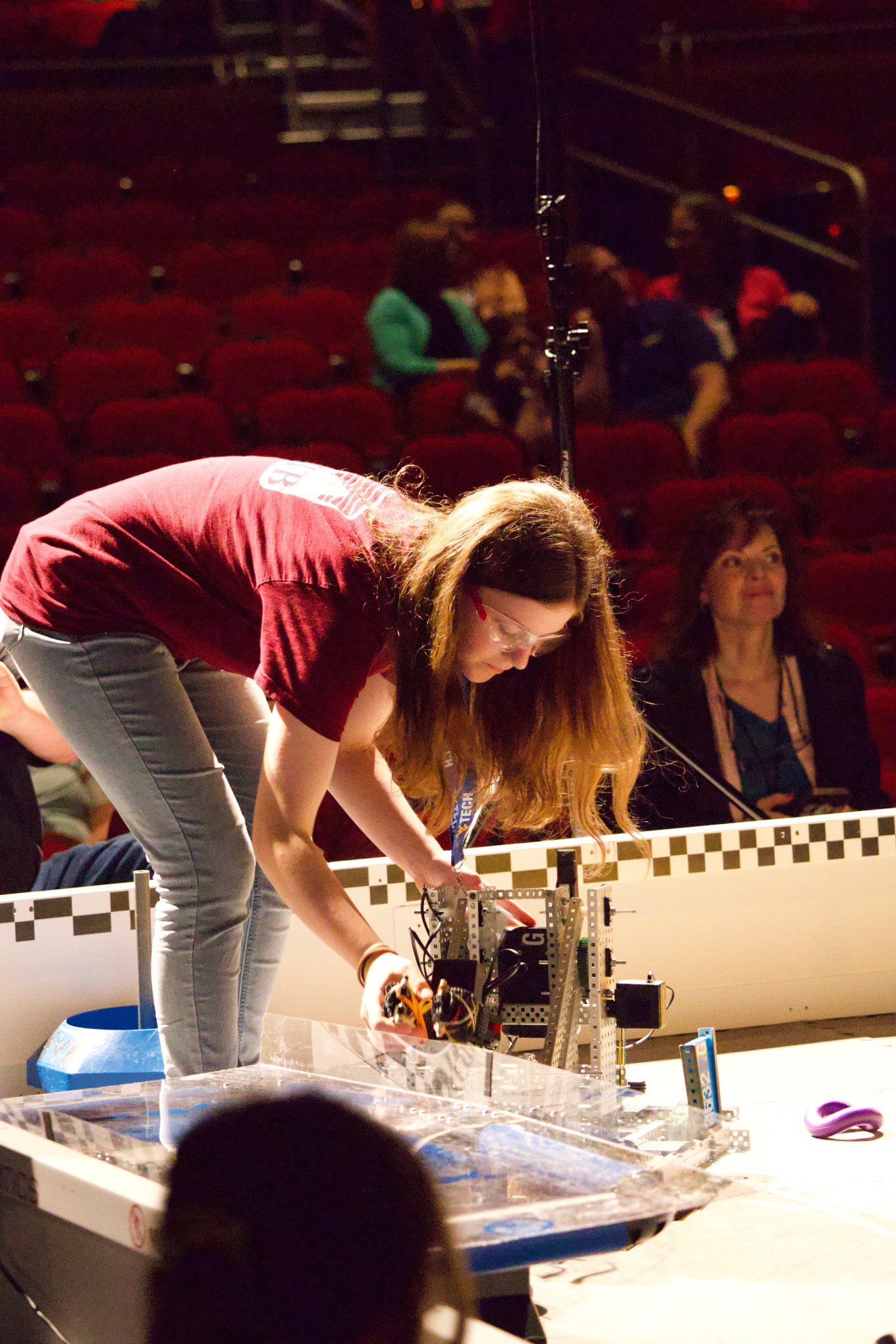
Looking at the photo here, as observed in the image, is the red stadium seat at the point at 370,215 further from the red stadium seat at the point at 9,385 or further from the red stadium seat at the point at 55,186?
the red stadium seat at the point at 9,385

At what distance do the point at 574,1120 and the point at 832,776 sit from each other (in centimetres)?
181

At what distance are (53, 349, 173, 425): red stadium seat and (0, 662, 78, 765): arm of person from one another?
8.01 ft

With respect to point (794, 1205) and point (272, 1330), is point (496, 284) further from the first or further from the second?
point (272, 1330)

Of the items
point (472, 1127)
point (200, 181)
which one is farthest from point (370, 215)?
point (472, 1127)

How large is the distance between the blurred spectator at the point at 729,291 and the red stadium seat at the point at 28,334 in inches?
91.2

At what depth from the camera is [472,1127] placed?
172 cm

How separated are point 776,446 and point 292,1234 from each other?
181 inches

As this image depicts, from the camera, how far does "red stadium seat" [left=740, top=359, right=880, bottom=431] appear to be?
556 centimetres

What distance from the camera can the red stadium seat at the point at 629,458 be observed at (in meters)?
4.90

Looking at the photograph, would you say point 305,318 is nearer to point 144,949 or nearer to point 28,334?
point 28,334

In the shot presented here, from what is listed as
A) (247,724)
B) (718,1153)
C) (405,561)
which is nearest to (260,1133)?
(405,561)

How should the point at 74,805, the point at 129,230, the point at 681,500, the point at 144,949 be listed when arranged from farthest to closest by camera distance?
the point at 129,230 < the point at 681,500 < the point at 74,805 < the point at 144,949

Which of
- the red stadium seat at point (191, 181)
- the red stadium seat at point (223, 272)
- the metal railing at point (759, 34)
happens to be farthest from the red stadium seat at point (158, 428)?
the metal railing at point (759, 34)

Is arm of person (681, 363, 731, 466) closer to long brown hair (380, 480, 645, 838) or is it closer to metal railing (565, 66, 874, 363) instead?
metal railing (565, 66, 874, 363)
